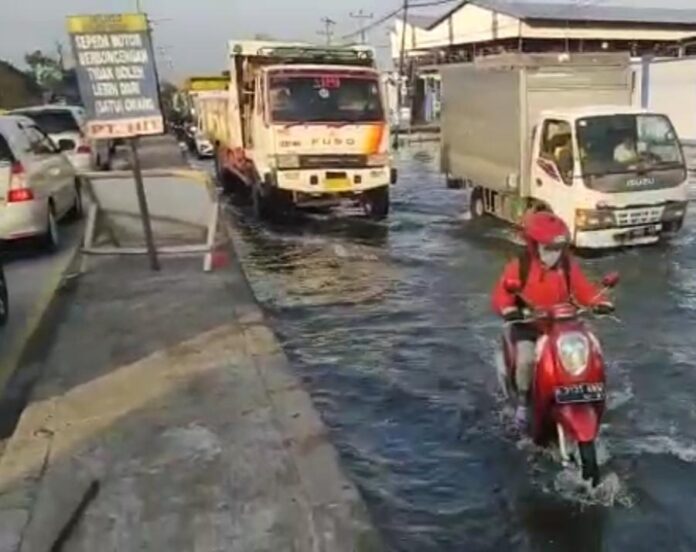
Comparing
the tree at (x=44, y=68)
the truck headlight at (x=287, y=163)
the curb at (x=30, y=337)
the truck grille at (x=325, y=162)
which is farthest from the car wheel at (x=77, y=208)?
the tree at (x=44, y=68)

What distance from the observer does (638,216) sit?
40.1ft

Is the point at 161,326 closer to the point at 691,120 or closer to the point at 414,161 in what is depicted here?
the point at 414,161

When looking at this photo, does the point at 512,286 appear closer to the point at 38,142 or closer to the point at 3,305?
the point at 3,305

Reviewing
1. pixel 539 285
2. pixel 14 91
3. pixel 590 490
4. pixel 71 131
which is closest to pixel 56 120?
pixel 71 131

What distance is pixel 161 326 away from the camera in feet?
26.2

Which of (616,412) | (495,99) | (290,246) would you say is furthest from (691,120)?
(616,412)

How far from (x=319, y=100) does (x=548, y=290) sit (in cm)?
1122

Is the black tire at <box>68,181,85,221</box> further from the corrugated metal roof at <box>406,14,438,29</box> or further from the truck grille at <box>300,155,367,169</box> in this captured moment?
the corrugated metal roof at <box>406,14,438,29</box>

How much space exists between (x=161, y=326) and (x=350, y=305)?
2760mm

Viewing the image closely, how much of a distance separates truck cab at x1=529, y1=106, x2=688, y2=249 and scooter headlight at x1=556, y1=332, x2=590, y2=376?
23.4 ft

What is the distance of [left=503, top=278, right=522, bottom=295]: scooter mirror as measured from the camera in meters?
5.46

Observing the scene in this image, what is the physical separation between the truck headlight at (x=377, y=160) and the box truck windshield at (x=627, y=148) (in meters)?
4.46

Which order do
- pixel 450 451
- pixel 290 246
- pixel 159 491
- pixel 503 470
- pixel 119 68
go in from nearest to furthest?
pixel 159 491
pixel 503 470
pixel 450 451
pixel 119 68
pixel 290 246

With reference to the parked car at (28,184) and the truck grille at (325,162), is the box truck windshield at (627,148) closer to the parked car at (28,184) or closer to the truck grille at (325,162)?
the truck grille at (325,162)
